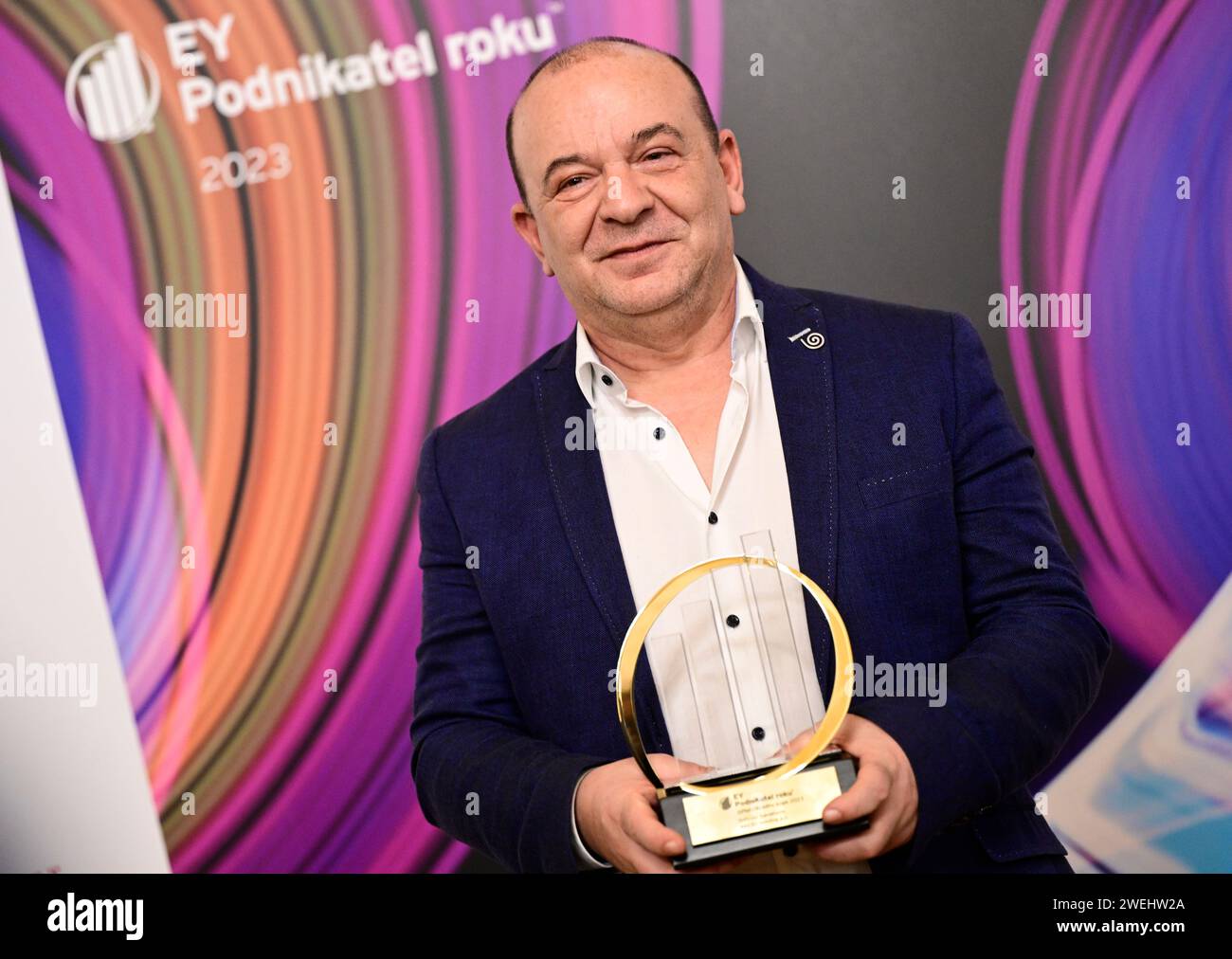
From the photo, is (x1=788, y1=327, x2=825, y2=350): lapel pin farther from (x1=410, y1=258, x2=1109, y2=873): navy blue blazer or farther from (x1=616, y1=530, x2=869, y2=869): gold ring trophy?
(x1=616, y1=530, x2=869, y2=869): gold ring trophy

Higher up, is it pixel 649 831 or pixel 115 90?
pixel 115 90

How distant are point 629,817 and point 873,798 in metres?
0.36

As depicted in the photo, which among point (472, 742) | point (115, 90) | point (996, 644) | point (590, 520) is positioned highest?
point (115, 90)

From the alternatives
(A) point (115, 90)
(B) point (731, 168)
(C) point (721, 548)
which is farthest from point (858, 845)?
(A) point (115, 90)

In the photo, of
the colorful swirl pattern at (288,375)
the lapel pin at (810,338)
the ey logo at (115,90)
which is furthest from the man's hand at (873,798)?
the ey logo at (115,90)

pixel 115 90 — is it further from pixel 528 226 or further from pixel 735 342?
pixel 735 342

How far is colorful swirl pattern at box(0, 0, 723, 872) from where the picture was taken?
9.10 feet

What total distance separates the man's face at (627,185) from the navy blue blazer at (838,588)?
215 mm

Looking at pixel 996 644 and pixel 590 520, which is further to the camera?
pixel 590 520

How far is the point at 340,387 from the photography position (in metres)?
2.82

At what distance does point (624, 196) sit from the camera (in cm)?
213

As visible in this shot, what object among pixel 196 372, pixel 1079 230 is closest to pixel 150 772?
pixel 196 372

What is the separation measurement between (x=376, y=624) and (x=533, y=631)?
29.0 inches
